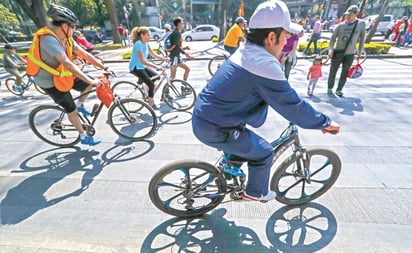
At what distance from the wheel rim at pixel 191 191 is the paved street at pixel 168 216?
12 cm

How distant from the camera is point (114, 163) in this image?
136 inches

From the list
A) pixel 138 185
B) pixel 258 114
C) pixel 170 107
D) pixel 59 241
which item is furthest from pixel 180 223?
pixel 170 107

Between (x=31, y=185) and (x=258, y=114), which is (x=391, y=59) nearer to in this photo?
(x=258, y=114)

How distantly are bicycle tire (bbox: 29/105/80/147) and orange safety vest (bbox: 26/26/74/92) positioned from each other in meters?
0.66

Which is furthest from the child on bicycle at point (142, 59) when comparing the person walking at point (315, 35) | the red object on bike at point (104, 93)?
the person walking at point (315, 35)

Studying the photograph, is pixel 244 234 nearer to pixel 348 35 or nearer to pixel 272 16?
pixel 272 16

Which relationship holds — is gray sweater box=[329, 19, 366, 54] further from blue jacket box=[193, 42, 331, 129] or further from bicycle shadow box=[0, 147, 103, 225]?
bicycle shadow box=[0, 147, 103, 225]

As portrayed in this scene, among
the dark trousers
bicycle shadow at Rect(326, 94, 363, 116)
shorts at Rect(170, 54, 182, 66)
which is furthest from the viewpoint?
shorts at Rect(170, 54, 182, 66)

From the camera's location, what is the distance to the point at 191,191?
232cm

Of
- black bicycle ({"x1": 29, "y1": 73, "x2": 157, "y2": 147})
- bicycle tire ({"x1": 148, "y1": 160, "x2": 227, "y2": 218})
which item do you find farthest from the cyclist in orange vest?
bicycle tire ({"x1": 148, "y1": 160, "x2": 227, "y2": 218})

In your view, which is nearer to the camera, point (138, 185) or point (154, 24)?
point (138, 185)

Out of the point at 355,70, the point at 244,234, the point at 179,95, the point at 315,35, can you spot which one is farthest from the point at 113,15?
the point at 244,234

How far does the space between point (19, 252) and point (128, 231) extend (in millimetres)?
927

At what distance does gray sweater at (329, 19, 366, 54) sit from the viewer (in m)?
5.25
